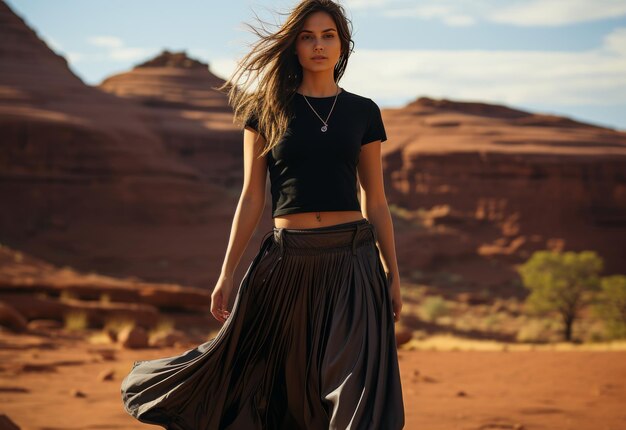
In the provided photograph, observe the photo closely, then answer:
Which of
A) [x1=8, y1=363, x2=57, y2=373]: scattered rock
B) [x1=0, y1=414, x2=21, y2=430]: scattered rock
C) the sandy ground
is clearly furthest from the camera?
[x1=8, y1=363, x2=57, y2=373]: scattered rock

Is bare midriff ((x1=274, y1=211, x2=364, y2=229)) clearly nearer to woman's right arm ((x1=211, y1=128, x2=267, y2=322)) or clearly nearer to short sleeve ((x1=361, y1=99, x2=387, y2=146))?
woman's right arm ((x1=211, y1=128, x2=267, y2=322))

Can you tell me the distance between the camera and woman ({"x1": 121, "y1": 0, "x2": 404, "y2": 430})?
9.95 ft

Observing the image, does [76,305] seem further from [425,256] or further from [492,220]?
[492,220]

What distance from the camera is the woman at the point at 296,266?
3.03 m

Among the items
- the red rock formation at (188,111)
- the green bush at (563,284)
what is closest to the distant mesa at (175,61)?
the red rock formation at (188,111)

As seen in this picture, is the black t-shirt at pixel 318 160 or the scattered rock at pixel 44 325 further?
the scattered rock at pixel 44 325

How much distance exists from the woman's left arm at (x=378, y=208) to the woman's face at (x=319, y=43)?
1.21 ft

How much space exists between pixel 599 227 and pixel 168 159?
2162 cm

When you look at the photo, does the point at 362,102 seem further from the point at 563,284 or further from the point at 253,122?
the point at 563,284

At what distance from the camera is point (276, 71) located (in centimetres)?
323

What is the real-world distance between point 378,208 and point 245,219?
0.53 metres

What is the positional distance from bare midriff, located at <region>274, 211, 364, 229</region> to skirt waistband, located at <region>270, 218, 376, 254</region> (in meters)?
0.02

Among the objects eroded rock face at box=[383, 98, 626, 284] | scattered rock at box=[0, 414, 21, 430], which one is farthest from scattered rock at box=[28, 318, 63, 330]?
eroded rock face at box=[383, 98, 626, 284]

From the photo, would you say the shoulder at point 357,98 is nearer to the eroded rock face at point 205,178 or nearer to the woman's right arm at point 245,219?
the woman's right arm at point 245,219
